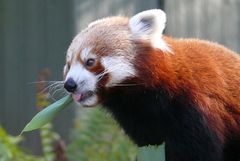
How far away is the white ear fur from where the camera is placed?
468cm

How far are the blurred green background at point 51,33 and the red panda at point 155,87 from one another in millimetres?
4595

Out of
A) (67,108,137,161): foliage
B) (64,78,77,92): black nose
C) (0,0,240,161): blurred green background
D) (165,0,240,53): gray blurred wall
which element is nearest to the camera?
(64,78,77,92): black nose

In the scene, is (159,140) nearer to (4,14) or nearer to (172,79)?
(172,79)

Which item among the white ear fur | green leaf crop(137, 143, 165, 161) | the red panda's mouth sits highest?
the white ear fur

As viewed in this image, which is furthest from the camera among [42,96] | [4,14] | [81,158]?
[4,14]

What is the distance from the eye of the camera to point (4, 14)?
33.2 ft

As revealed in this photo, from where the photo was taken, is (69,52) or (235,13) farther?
(235,13)

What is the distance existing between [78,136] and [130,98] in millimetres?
2605

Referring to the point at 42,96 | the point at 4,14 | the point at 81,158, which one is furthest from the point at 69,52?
the point at 4,14

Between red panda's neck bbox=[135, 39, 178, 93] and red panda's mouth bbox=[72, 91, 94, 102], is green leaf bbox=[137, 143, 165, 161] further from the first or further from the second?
red panda's mouth bbox=[72, 91, 94, 102]

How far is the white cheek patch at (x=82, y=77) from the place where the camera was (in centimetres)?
441

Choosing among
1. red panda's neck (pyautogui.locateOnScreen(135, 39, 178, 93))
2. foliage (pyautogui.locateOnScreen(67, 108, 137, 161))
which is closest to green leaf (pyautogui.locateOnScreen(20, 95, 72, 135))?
red panda's neck (pyautogui.locateOnScreen(135, 39, 178, 93))

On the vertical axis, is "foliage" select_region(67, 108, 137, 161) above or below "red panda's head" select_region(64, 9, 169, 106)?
below

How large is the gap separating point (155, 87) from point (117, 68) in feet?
0.79
